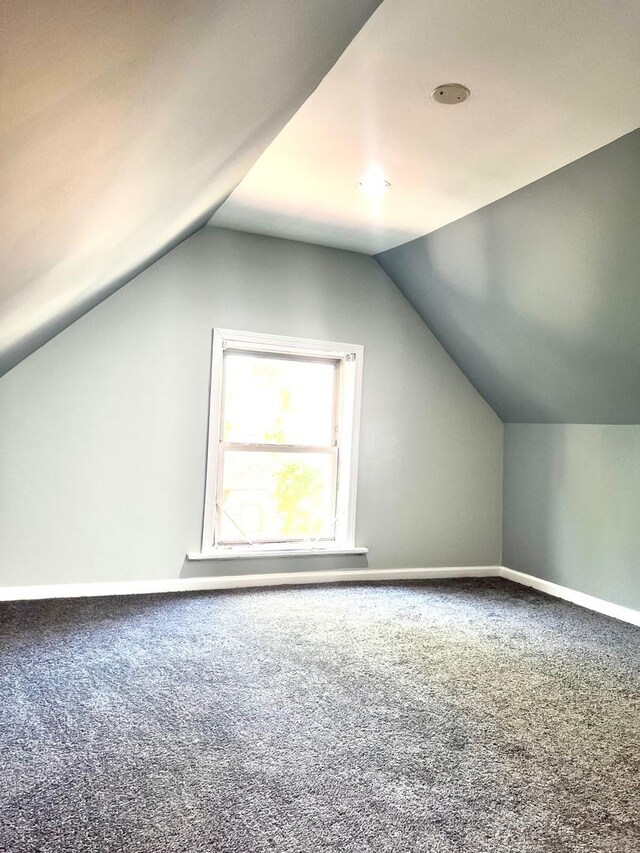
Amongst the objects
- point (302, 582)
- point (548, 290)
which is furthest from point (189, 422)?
point (548, 290)

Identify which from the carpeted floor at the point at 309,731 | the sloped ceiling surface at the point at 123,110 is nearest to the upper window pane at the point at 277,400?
the carpeted floor at the point at 309,731

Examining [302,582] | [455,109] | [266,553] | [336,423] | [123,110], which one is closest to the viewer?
[123,110]

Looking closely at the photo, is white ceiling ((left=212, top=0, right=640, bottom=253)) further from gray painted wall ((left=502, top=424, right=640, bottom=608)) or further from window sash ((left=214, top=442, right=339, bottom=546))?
gray painted wall ((left=502, top=424, right=640, bottom=608))

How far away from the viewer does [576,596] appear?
4184 mm

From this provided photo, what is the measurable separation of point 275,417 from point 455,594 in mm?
1666

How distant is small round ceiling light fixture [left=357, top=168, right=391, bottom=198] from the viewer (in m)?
3.02

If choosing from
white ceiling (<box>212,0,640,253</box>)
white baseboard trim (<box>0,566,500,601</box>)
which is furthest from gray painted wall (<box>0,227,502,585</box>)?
white ceiling (<box>212,0,640,253</box>)

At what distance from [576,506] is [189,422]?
2.56 metres

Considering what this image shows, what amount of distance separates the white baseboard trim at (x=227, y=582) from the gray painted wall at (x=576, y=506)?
0.51 m

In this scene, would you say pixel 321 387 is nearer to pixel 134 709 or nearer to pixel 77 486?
pixel 77 486

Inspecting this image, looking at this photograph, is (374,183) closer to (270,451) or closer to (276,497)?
(270,451)

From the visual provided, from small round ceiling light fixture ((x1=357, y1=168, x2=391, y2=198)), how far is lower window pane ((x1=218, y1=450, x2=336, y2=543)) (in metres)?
1.82

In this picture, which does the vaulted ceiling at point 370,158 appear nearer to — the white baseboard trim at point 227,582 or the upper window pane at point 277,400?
the upper window pane at point 277,400

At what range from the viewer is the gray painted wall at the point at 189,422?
367 cm
